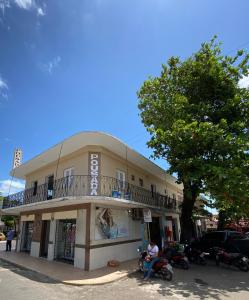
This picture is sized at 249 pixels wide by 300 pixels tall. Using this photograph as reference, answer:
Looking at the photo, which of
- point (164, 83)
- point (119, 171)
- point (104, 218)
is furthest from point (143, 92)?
point (104, 218)

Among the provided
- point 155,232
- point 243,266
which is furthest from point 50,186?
point 243,266

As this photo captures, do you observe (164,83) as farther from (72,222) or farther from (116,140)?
(72,222)

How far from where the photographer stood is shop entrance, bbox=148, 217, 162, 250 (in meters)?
18.8

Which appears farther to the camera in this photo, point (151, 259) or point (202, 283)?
point (151, 259)

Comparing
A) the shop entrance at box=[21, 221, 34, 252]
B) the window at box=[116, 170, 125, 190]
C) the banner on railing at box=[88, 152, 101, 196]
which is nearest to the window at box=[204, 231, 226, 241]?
the window at box=[116, 170, 125, 190]

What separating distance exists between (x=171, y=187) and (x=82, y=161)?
14419mm

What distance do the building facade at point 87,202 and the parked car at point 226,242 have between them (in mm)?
3912

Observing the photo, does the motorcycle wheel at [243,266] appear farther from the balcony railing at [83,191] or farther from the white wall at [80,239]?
the white wall at [80,239]

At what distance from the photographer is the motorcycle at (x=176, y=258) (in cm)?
1143

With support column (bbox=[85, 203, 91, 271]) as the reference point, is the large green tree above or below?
above

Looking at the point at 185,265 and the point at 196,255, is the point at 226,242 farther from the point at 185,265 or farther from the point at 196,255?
the point at 185,265

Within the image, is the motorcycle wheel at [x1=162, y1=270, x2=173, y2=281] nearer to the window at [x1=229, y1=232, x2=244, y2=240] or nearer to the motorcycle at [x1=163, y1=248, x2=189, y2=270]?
the motorcycle at [x1=163, y1=248, x2=189, y2=270]

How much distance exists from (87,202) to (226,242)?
8616 millimetres

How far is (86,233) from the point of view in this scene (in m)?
11.8
